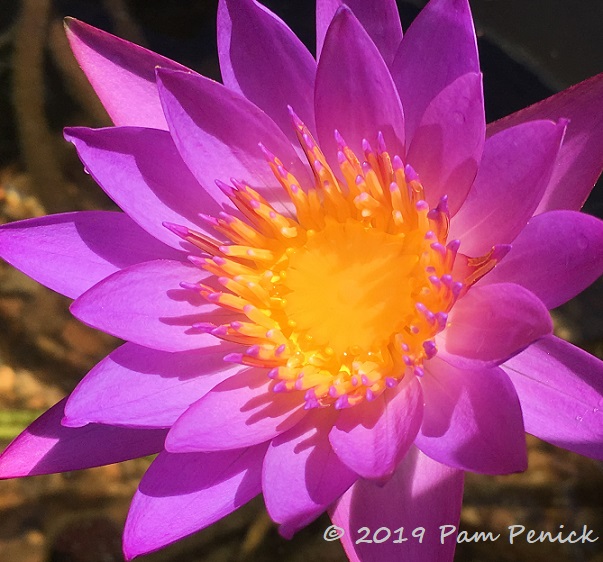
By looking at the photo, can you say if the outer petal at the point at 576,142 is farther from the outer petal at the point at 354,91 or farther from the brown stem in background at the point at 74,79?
the brown stem in background at the point at 74,79

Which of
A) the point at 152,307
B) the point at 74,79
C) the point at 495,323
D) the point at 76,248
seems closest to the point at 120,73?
the point at 76,248

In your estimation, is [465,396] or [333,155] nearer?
[465,396]

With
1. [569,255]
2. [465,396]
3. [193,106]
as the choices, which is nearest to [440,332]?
[465,396]

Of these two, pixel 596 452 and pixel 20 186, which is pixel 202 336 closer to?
pixel 596 452

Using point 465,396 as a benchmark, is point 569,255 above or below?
above

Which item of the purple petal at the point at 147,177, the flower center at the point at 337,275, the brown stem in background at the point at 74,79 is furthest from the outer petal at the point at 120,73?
the brown stem in background at the point at 74,79

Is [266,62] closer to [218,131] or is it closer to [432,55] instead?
[218,131]

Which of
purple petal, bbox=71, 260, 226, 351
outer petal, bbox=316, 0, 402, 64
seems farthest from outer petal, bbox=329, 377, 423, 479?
outer petal, bbox=316, 0, 402, 64
